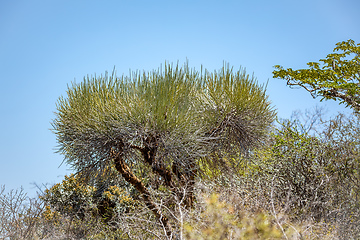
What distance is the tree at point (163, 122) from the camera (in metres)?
7.49

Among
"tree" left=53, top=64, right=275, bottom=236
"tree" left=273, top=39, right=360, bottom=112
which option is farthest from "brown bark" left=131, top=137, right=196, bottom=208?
→ "tree" left=273, top=39, right=360, bottom=112

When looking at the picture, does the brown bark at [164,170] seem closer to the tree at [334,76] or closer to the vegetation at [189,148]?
A: the vegetation at [189,148]

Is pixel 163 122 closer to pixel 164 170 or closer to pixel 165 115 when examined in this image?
pixel 165 115

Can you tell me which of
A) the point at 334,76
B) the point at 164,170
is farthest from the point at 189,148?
the point at 334,76

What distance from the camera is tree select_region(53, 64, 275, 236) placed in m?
7.49

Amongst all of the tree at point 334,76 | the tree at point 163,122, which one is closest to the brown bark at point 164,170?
the tree at point 163,122

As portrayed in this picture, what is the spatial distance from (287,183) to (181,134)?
305 centimetres

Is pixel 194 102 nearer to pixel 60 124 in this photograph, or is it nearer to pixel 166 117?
pixel 166 117

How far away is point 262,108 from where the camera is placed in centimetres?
894

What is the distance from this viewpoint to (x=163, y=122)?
741cm

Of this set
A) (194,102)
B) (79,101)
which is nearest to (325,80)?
(194,102)

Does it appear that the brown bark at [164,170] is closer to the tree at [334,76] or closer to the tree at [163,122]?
the tree at [163,122]

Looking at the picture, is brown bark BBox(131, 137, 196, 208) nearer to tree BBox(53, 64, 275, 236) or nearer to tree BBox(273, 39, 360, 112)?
tree BBox(53, 64, 275, 236)

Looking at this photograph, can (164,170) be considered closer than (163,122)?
No
